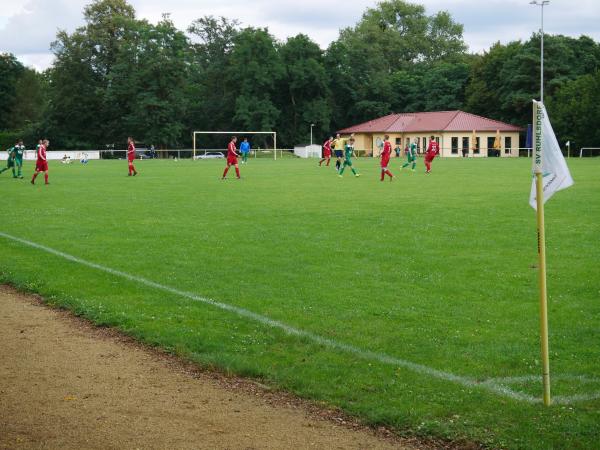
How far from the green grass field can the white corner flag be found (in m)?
1.63

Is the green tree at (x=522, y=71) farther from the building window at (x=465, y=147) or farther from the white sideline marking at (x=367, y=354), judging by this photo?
the white sideline marking at (x=367, y=354)

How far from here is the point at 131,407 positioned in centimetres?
618

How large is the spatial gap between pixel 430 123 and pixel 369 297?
85272 millimetres

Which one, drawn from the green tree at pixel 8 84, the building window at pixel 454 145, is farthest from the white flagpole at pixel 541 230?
the green tree at pixel 8 84

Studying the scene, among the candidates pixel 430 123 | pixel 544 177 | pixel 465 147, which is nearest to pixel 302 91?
pixel 430 123

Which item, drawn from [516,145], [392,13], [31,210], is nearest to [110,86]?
[516,145]

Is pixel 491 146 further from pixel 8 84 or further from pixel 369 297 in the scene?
pixel 369 297

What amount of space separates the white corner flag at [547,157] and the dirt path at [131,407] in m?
2.34

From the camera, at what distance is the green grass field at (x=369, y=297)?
6359mm

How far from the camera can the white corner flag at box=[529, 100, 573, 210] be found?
20.3 ft

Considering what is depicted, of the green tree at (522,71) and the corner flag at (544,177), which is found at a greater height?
the green tree at (522,71)

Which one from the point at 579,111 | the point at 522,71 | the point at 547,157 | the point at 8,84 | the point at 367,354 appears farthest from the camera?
the point at 8,84

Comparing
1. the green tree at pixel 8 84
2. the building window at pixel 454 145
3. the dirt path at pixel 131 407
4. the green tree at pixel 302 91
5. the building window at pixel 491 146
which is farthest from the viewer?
the green tree at pixel 8 84

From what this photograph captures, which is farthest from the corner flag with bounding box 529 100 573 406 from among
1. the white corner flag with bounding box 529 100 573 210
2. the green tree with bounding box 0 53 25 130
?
the green tree with bounding box 0 53 25 130
